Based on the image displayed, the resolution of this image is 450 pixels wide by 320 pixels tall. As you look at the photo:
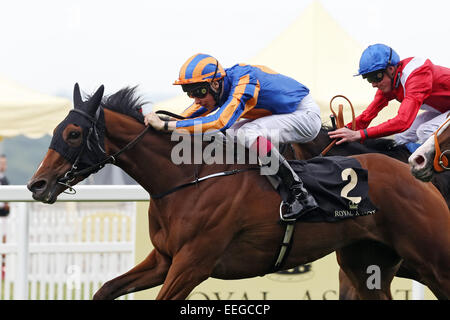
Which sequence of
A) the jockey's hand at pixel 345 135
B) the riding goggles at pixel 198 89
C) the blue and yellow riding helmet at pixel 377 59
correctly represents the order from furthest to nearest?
the jockey's hand at pixel 345 135
the blue and yellow riding helmet at pixel 377 59
the riding goggles at pixel 198 89

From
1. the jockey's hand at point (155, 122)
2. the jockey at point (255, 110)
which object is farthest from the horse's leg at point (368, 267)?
the jockey's hand at point (155, 122)

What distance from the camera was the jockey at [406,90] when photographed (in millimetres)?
4594

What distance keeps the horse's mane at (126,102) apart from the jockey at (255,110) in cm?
9

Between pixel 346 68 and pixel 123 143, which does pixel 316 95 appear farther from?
pixel 123 143

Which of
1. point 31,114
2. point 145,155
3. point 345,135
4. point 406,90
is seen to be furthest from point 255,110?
point 31,114

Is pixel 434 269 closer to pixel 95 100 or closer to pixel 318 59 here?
pixel 95 100

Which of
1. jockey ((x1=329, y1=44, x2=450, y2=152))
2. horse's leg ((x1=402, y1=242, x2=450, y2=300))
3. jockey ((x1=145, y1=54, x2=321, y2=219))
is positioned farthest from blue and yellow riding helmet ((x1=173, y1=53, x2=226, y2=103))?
horse's leg ((x1=402, y1=242, x2=450, y2=300))

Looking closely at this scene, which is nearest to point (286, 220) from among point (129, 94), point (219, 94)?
point (219, 94)

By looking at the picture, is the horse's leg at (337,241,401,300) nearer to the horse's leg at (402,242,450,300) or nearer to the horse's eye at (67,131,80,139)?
the horse's leg at (402,242,450,300)

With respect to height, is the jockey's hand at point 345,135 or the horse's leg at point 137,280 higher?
the jockey's hand at point 345,135

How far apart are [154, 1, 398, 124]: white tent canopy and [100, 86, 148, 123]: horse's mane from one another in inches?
138

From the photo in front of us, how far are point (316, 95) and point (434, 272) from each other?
12.1 feet

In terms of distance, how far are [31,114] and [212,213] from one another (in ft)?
14.8

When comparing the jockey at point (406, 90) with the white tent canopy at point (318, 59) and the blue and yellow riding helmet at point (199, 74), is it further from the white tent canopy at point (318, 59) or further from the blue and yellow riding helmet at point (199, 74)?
the white tent canopy at point (318, 59)
